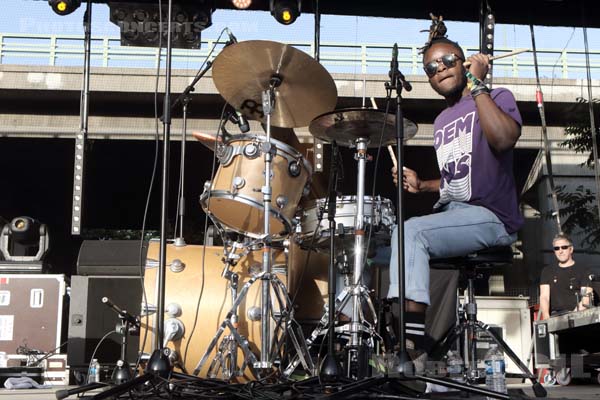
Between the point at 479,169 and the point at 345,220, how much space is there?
1327 mm

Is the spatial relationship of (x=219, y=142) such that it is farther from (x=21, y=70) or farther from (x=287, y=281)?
(x=21, y=70)

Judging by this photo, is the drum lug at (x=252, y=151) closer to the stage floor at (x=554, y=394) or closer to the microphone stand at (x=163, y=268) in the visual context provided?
the microphone stand at (x=163, y=268)

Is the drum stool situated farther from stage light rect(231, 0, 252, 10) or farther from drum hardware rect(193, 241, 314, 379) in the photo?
stage light rect(231, 0, 252, 10)

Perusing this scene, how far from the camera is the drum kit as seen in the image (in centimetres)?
391

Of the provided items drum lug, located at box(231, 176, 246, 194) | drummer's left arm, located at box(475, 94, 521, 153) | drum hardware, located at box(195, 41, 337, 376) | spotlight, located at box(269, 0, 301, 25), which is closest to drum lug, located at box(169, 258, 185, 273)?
drum hardware, located at box(195, 41, 337, 376)

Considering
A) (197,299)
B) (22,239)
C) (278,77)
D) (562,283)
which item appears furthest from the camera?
(22,239)

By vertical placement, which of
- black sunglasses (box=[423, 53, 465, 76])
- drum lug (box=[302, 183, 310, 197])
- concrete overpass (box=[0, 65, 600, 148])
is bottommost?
drum lug (box=[302, 183, 310, 197])

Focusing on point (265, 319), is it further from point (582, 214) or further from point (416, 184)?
point (582, 214)

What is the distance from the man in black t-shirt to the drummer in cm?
343

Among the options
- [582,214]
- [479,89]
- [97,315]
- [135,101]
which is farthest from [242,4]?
[582,214]

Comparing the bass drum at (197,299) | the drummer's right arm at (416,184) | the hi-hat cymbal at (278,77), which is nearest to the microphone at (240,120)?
the hi-hat cymbal at (278,77)

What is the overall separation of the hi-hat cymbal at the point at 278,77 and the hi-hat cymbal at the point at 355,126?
0.26 meters

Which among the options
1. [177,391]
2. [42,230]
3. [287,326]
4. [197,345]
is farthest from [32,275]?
[177,391]

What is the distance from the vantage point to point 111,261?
18.4ft
